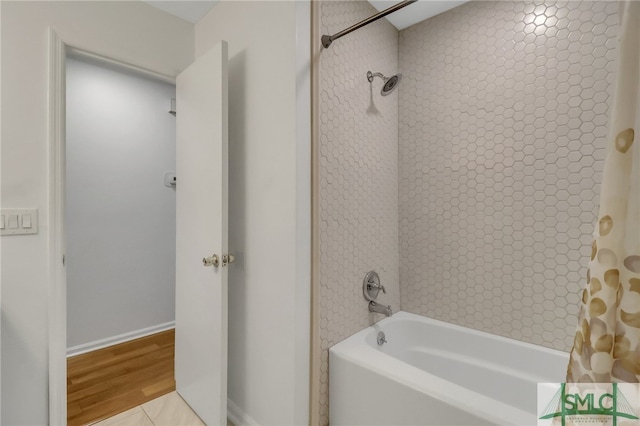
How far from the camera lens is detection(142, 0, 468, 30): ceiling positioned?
1.79 metres

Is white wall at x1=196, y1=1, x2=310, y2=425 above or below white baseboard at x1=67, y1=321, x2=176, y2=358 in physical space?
above

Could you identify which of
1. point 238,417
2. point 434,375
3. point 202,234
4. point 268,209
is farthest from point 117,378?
point 434,375

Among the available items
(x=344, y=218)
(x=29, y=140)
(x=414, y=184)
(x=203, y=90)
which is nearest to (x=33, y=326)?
(x=29, y=140)

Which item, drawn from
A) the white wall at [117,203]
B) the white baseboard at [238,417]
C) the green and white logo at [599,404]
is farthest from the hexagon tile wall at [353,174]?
the white wall at [117,203]

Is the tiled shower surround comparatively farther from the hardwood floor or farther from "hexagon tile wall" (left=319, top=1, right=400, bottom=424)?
the hardwood floor

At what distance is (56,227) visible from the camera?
1.49 metres

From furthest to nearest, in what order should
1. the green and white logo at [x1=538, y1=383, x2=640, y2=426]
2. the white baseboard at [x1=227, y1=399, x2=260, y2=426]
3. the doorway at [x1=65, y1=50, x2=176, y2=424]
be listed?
the doorway at [x1=65, y1=50, x2=176, y2=424], the white baseboard at [x1=227, y1=399, x2=260, y2=426], the green and white logo at [x1=538, y1=383, x2=640, y2=426]

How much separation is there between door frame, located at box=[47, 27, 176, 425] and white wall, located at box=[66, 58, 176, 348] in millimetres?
1044

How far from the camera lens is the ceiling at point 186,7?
179 centimetres

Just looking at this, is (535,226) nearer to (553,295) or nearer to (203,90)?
(553,295)

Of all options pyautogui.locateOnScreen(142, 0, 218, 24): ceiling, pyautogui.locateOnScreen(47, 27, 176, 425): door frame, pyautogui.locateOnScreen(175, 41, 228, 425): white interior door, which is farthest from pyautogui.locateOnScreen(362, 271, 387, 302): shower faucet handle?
pyautogui.locateOnScreen(142, 0, 218, 24): ceiling

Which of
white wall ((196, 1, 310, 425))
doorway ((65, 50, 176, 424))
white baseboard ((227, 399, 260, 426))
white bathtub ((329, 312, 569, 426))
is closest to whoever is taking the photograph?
white bathtub ((329, 312, 569, 426))

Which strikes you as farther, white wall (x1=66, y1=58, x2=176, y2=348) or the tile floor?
white wall (x1=66, y1=58, x2=176, y2=348)

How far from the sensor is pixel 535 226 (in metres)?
1.59
